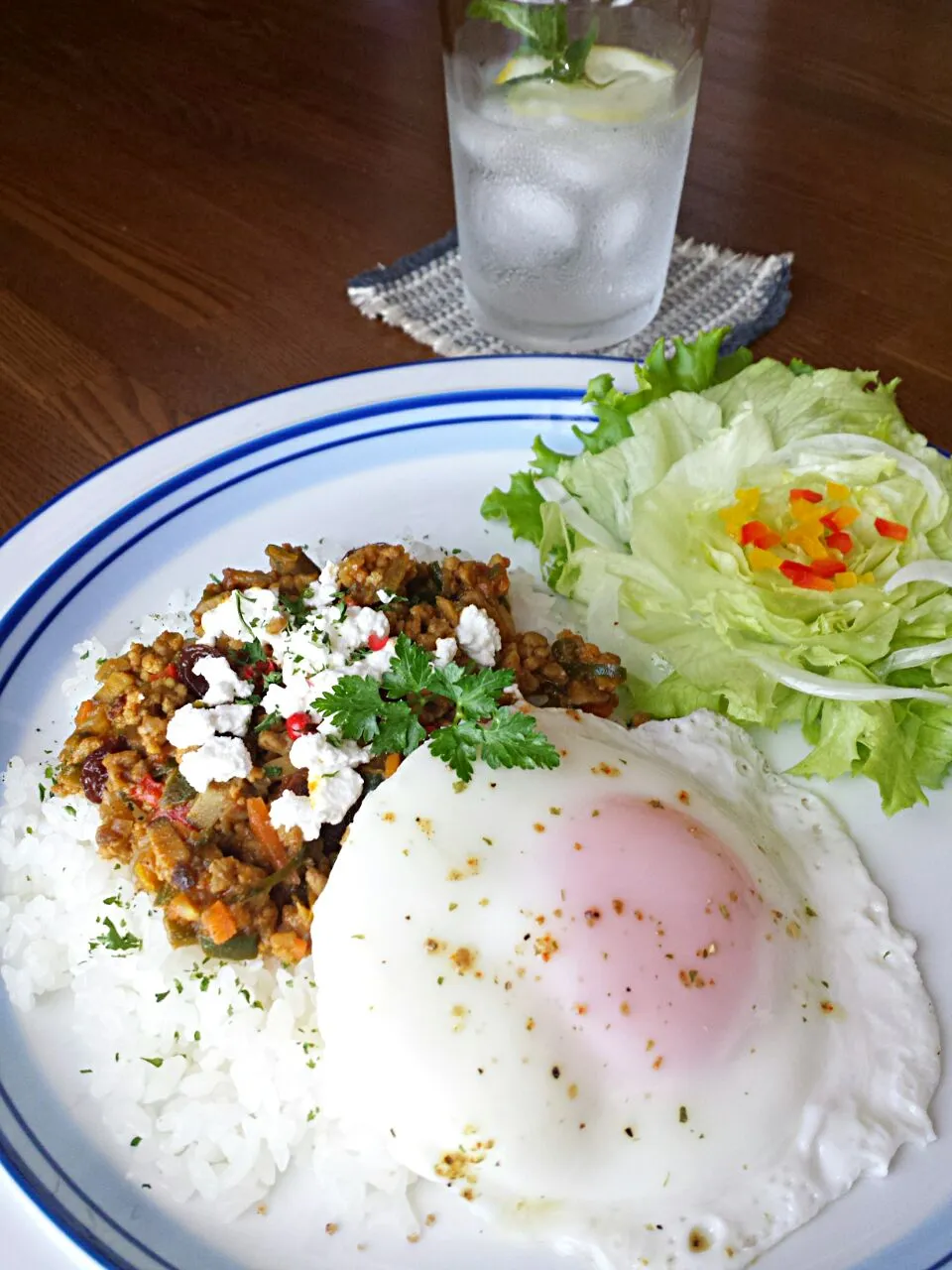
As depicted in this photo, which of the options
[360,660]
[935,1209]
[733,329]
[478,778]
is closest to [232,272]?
[733,329]

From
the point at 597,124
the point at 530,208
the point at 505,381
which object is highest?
the point at 597,124

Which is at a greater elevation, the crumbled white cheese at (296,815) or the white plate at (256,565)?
the crumbled white cheese at (296,815)

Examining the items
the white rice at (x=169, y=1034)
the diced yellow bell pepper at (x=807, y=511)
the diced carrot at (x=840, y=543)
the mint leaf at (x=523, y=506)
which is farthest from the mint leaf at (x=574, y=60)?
the white rice at (x=169, y=1034)

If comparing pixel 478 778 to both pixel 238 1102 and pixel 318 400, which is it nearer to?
pixel 238 1102

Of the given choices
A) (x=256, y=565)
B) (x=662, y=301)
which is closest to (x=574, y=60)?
(x=662, y=301)

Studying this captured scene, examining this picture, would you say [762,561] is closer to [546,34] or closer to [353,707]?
[353,707]

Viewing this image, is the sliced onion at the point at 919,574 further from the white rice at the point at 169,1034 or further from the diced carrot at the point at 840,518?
the white rice at the point at 169,1034
